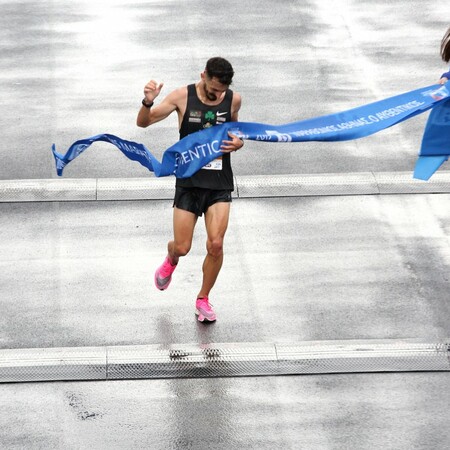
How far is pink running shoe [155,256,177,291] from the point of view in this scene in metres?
8.65

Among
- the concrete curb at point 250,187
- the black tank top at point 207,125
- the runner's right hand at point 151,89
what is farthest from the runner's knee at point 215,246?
the concrete curb at point 250,187

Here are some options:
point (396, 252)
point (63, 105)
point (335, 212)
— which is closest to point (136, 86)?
point (63, 105)

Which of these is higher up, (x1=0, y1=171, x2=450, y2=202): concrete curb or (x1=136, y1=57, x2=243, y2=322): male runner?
(x1=136, y1=57, x2=243, y2=322): male runner

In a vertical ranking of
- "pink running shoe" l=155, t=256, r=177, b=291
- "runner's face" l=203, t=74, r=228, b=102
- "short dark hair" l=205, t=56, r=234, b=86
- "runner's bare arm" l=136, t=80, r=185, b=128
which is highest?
"short dark hair" l=205, t=56, r=234, b=86

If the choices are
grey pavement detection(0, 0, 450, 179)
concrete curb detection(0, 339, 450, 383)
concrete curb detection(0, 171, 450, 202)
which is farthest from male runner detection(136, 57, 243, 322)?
grey pavement detection(0, 0, 450, 179)

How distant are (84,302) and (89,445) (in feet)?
6.25

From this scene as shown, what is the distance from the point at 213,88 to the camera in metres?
7.84

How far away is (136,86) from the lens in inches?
509

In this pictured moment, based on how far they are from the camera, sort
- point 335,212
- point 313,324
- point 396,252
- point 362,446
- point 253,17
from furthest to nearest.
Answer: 1. point 253,17
2. point 335,212
3. point 396,252
4. point 313,324
5. point 362,446

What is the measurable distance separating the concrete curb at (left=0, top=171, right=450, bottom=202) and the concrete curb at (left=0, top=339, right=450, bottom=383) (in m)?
2.60

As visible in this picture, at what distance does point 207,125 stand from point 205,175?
37 cm

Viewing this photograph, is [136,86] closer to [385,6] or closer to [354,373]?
[385,6]

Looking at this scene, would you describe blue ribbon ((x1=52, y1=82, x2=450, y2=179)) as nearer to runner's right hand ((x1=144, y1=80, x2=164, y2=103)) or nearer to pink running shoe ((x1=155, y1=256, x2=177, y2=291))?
runner's right hand ((x1=144, y1=80, x2=164, y2=103))

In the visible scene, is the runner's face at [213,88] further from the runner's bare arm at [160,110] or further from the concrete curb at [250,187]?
the concrete curb at [250,187]
